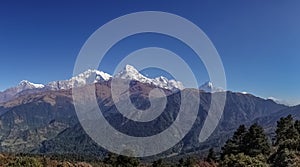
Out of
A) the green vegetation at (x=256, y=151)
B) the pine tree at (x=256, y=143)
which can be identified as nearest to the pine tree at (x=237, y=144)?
the green vegetation at (x=256, y=151)

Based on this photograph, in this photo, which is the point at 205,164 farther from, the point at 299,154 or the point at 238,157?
the point at 299,154

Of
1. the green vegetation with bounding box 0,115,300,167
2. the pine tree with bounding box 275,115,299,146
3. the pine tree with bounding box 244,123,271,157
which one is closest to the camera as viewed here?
the green vegetation with bounding box 0,115,300,167

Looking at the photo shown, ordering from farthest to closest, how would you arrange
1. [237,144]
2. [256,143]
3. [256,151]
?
[237,144]
[256,143]
[256,151]

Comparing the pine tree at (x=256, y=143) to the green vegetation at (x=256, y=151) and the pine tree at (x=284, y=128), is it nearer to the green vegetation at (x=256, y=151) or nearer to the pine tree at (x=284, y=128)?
the green vegetation at (x=256, y=151)

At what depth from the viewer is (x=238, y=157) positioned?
66000mm

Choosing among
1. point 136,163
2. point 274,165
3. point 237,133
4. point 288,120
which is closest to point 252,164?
point 274,165

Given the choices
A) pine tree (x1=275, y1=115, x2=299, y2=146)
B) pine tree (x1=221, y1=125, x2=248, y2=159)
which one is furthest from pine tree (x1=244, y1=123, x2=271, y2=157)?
pine tree (x1=275, y1=115, x2=299, y2=146)

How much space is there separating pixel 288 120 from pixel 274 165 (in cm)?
4692

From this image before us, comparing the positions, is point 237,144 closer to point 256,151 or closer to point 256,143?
point 256,143

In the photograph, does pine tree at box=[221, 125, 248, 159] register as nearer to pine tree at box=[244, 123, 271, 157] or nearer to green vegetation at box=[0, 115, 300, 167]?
green vegetation at box=[0, 115, 300, 167]

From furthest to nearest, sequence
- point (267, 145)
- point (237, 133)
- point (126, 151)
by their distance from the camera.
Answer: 1. point (126, 151)
2. point (237, 133)
3. point (267, 145)

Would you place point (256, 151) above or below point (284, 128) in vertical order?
below

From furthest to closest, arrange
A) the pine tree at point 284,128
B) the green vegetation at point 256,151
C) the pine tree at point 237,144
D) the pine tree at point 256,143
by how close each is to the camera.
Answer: the pine tree at point 284,128, the pine tree at point 237,144, the pine tree at point 256,143, the green vegetation at point 256,151

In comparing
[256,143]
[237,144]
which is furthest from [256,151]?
[237,144]
